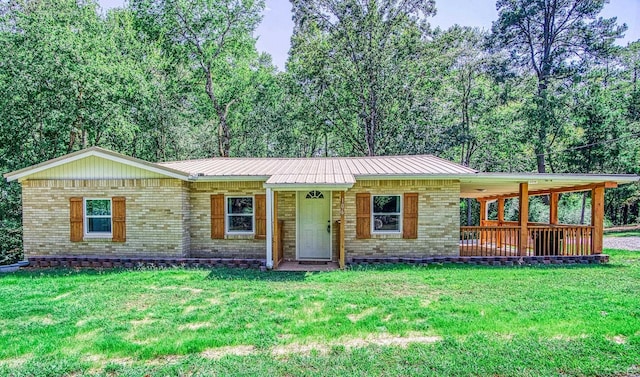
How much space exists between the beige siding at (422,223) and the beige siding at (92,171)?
5926 millimetres

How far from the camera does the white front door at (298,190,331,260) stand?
11.1 m

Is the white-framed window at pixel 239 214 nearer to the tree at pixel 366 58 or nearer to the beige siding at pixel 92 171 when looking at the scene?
the beige siding at pixel 92 171

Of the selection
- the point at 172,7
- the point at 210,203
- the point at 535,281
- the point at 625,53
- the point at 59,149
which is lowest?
the point at 535,281

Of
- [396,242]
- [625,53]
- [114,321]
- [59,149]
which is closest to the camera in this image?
[114,321]

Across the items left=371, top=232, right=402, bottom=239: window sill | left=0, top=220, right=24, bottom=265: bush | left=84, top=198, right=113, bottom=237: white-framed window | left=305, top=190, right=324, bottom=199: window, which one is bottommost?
left=0, top=220, right=24, bottom=265: bush

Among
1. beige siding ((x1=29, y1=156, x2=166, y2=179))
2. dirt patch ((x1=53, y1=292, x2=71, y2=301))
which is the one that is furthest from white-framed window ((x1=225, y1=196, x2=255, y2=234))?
dirt patch ((x1=53, y1=292, x2=71, y2=301))

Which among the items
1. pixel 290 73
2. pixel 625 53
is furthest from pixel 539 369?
pixel 625 53

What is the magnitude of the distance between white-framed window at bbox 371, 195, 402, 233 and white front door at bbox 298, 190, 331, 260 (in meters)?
1.36

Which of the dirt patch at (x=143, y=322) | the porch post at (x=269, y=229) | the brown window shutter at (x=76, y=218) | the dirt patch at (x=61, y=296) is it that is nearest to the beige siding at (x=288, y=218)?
the porch post at (x=269, y=229)

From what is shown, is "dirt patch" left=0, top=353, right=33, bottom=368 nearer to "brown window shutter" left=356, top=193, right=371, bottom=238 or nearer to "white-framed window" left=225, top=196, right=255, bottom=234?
"white-framed window" left=225, top=196, right=255, bottom=234

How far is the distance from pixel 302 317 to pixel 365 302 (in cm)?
129

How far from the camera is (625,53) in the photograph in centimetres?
2502

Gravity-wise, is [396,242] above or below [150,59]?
below

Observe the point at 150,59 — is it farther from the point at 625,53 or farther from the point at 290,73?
the point at 625,53
